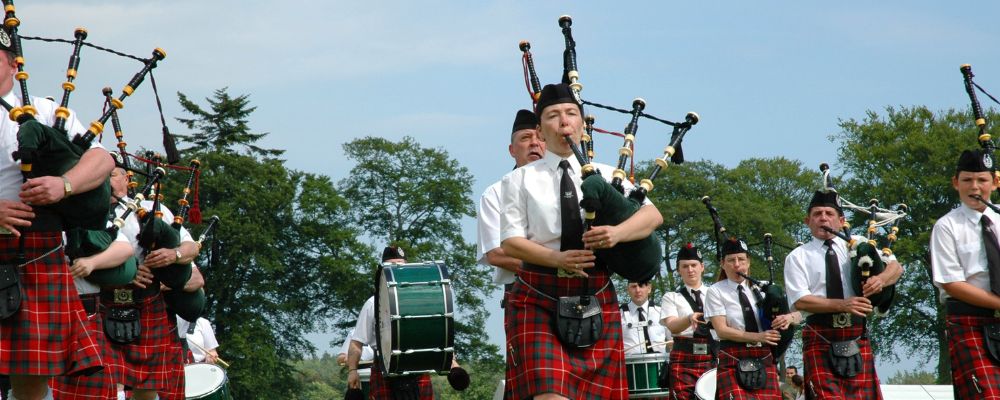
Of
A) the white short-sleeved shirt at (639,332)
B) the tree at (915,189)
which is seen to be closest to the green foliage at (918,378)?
the tree at (915,189)

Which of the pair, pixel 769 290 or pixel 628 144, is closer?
pixel 628 144

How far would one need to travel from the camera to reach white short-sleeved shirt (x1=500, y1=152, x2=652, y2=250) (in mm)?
4699

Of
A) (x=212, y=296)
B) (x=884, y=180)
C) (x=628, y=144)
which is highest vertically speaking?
(x=884, y=180)

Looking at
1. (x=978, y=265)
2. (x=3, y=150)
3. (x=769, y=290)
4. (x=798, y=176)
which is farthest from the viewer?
(x=798, y=176)

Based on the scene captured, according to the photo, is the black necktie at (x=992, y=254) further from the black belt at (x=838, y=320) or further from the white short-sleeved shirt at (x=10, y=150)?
the white short-sleeved shirt at (x=10, y=150)

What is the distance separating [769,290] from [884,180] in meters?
22.4

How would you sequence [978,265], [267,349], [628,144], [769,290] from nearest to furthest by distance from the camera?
[628,144] → [978,265] → [769,290] → [267,349]

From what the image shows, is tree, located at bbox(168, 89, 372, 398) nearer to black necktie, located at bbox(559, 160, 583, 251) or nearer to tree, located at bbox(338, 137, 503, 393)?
tree, located at bbox(338, 137, 503, 393)

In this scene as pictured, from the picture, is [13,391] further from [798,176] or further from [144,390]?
[798,176]

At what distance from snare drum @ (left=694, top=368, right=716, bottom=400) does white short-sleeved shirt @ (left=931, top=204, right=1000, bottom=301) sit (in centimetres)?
355

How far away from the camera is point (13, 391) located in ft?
14.9

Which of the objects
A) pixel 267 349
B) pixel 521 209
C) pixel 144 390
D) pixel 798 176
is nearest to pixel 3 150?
pixel 521 209

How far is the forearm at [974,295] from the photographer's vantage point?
586 centimetres

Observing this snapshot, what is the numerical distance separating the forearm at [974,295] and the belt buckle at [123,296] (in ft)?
14.8
